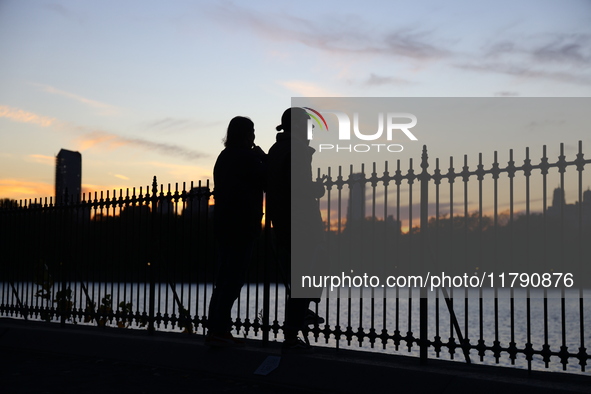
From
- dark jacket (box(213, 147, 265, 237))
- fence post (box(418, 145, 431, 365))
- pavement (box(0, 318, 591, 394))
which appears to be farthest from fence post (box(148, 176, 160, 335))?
fence post (box(418, 145, 431, 365))

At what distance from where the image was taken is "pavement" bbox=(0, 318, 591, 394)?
584cm

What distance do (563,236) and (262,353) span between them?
123 inches

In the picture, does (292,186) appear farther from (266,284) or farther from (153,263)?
(153,263)

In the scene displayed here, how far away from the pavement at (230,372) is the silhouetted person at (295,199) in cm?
42

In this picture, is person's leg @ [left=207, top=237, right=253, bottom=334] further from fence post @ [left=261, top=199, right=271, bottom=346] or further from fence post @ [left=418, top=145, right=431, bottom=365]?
fence post @ [left=418, top=145, right=431, bottom=365]

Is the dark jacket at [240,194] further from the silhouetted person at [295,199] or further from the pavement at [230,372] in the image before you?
the pavement at [230,372]

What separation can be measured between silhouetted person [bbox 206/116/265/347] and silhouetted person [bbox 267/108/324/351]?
199 millimetres

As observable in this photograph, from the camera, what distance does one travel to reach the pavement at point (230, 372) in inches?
230

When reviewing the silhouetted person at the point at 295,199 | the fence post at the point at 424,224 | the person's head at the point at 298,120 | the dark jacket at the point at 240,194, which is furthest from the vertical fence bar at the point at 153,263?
the fence post at the point at 424,224

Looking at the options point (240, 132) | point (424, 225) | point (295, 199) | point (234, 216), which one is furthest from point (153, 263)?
point (424, 225)

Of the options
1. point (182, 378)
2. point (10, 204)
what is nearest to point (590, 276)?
point (182, 378)

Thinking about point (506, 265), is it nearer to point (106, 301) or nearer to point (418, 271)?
point (418, 271)

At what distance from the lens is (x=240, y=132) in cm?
747

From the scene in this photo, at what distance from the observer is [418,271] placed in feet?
23.8
